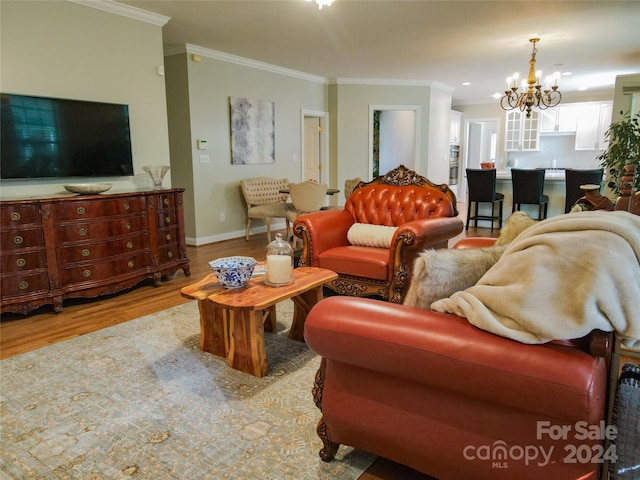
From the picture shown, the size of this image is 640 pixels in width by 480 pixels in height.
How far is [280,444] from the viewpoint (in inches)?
70.9

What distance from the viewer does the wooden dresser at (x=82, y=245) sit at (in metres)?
3.15

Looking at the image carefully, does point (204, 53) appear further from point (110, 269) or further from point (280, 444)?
point (280, 444)

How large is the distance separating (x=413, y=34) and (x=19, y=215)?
4494 mm

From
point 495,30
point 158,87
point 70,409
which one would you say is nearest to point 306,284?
point 70,409

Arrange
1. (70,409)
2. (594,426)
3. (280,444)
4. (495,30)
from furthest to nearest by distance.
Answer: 1. (495,30)
2. (70,409)
3. (280,444)
4. (594,426)

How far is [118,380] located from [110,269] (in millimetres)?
1573

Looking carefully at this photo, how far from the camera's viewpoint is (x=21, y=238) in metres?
3.16

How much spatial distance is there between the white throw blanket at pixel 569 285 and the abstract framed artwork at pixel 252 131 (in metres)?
5.51

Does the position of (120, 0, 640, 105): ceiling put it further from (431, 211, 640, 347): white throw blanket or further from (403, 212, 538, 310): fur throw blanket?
(431, 211, 640, 347): white throw blanket

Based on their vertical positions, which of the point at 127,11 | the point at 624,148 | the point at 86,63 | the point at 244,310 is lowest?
the point at 244,310

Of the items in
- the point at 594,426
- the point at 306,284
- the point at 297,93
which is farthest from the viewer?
the point at 297,93

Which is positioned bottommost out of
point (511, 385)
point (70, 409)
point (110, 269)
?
point (70, 409)

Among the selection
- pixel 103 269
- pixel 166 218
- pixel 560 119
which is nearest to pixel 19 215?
pixel 103 269

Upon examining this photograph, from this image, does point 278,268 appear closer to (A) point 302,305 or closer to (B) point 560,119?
(A) point 302,305
